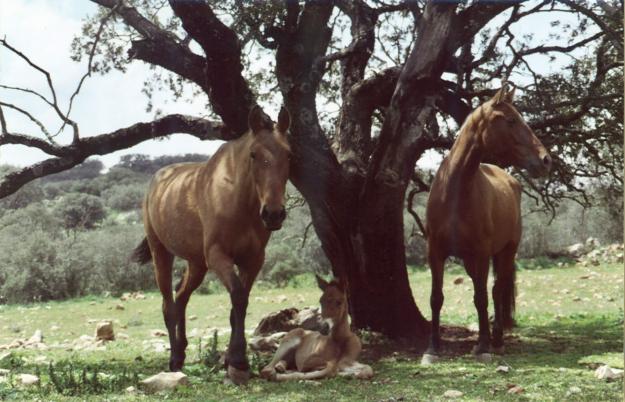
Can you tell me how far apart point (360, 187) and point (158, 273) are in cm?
278

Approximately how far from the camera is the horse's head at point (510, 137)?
6.93m

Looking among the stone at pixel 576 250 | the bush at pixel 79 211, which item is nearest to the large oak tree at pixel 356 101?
the stone at pixel 576 250

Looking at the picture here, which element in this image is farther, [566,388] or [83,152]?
[83,152]

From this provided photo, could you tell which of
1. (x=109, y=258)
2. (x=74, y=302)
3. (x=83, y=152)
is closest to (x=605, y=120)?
(x=83, y=152)

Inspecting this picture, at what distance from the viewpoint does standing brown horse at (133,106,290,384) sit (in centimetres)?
591

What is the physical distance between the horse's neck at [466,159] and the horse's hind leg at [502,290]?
5.79ft

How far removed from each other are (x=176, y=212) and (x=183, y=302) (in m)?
1.04

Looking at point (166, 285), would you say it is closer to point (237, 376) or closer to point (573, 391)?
point (237, 376)

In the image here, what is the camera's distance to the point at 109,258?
2364 cm

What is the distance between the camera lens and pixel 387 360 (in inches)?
304

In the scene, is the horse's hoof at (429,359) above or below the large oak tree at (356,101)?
below

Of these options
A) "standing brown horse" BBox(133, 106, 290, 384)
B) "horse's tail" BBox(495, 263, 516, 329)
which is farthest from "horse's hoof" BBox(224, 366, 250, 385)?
"horse's tail" BBox(495, 263, 516, 329)

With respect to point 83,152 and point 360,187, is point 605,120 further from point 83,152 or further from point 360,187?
point 83,152

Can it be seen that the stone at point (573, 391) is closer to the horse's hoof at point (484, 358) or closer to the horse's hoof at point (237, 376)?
the horse's hoof at point (484, 358)
